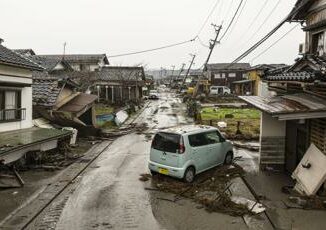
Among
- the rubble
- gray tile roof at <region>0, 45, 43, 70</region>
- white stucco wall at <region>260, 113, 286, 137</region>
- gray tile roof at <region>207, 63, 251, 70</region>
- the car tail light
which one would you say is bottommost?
the rubble

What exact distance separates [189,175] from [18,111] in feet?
31.4

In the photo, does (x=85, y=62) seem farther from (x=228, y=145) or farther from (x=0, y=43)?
(x=228, y=145)

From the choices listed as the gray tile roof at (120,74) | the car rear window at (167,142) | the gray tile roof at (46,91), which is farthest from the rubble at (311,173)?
the gray tile roof at (120,74)

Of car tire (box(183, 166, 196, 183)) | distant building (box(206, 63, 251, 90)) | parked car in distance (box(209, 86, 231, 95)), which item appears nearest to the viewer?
car tire (box(183, 166, 196, 183))

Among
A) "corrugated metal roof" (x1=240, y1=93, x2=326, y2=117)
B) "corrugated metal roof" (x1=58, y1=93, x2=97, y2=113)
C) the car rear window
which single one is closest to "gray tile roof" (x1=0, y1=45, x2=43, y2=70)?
"corrugated metal roof" (x1=58, y1=93, x2=97, y2=113)

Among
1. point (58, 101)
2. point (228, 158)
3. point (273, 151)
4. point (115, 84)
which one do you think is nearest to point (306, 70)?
point (273, 151)

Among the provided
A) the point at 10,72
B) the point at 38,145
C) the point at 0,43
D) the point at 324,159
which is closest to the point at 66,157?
the point at 38,145

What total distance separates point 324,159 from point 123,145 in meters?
13.8

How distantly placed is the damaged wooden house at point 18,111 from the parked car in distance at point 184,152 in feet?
17.0

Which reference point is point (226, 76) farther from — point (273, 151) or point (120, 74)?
point (273, 151)

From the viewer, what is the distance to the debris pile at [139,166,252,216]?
35.7 ft

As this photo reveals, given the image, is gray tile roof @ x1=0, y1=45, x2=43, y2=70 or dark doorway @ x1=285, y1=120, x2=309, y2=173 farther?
gray tile roof @ x1=0, y1=45, x2=43, y2=70

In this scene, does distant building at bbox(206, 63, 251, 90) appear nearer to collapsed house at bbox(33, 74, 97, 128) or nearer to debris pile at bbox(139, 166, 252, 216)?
collapsed house at bbox(33, 74, 97, 128)

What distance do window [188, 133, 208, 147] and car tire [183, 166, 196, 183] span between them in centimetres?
89
